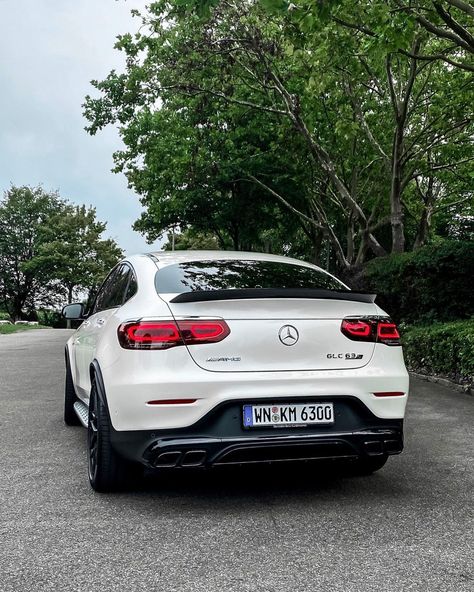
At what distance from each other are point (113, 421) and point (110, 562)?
1.03m

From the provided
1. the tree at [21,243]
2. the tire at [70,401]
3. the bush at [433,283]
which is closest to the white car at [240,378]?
the tire at [70,401]

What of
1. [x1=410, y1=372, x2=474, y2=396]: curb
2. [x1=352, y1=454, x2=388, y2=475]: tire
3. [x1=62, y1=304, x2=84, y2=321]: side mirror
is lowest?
[x1=410, y1=372, x2=474, y2=396]: curb

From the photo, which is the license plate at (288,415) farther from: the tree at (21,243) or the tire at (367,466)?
the tree at (21,243)

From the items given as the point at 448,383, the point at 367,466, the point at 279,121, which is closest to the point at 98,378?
the point at 367,466

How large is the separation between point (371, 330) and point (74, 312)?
3.37 metres

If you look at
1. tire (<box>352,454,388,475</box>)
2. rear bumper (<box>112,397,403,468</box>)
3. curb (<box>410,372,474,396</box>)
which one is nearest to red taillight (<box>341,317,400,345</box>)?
rear bumper (<box>112,397,403,468</box>)

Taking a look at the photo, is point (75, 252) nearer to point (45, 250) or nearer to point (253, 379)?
point (45, 250)

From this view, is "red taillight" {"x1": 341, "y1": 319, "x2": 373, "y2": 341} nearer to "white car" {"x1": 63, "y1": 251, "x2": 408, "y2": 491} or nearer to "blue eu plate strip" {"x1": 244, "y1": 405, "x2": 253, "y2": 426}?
"white car" {"x1": 63, "y1": 251, "x2": 408, "y2": 491}

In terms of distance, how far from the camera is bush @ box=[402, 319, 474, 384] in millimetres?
10281

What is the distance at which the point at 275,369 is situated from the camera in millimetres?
4207

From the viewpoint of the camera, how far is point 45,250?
5916 centimetres

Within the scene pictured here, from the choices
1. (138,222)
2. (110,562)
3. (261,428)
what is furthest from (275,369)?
(138,222)

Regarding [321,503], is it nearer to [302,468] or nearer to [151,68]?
[302,468]

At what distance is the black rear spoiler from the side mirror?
278 centimetres
